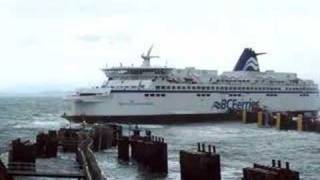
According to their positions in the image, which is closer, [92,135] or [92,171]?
[92,171]

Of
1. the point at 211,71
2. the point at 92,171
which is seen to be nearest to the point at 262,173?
the point at 92,171

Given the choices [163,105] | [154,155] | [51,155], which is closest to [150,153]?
[154,155]

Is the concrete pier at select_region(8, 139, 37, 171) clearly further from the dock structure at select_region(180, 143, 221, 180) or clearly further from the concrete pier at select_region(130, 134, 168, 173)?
the dock structure at select_region(180, 143, 221, 180)

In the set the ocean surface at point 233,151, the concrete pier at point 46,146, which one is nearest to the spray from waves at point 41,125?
the ocean surface at point 233,151

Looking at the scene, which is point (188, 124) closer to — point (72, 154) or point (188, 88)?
point (188, 88)

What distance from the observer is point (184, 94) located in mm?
79562

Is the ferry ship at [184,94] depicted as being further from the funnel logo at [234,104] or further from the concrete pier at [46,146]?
the concrete pier at [46,146]

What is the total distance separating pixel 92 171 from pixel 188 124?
54.5 metres

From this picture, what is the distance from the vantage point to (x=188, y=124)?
7819cm

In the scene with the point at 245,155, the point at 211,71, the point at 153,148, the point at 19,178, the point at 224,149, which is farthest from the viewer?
the point at 211,71

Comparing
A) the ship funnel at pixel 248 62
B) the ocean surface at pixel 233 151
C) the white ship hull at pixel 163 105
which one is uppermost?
the ship funnel at pixel 248 62

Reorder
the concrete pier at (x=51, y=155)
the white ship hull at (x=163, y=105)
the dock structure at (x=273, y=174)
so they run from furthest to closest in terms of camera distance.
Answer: the white ship hull at (x=163, y=105) → the concrete pier at (x=51, y=155) → the dock structure at (x=273, y=174)

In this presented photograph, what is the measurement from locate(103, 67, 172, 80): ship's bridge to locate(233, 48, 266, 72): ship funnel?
72.6 ft

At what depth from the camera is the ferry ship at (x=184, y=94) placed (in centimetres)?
7300
